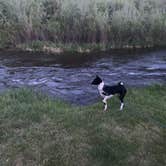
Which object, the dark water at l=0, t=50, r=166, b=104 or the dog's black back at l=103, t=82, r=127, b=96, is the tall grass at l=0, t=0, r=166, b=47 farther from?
the dog's black back at l=103, t=82, r=127, b=96

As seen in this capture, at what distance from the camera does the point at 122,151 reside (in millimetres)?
6898

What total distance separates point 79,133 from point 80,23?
1196 centimetres

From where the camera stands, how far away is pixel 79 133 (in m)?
7.41

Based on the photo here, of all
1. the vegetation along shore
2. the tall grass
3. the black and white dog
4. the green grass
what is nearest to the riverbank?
the vegetation along shore

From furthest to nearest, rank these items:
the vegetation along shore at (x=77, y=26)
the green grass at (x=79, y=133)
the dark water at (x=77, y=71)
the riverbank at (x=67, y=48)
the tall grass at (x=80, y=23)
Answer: the tall grass at (x=80, y=23) → the vegetation along shore at (x=77, y=26) → the riverbank at (x=67, y=48) → the dark water at (x=77, y=71) → the green grass at (x=79, y=133)

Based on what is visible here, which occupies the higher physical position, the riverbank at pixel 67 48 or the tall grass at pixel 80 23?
the tall grass at pixel 80 23

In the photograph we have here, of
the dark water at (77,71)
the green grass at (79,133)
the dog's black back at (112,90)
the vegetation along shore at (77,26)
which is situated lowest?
the green grass at (79,133)

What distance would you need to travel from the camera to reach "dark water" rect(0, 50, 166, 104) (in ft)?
36.3

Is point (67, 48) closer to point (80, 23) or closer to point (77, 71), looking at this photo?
point (80, 23)

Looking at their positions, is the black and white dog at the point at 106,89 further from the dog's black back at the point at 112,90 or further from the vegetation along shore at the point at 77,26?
the vegetation along shore at the point at 77,26

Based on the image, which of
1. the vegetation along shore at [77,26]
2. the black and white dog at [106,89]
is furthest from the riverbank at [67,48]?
the black and white dog at [106,89]

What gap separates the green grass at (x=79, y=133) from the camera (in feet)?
21.9

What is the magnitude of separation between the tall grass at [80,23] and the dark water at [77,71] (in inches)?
69.8

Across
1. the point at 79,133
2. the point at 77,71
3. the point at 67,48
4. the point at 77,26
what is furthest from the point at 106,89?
the point at 77,26
